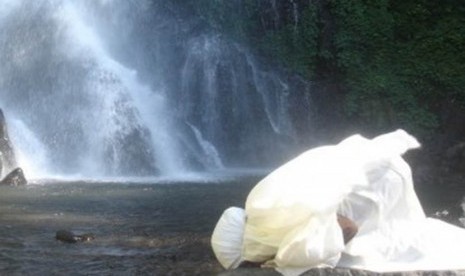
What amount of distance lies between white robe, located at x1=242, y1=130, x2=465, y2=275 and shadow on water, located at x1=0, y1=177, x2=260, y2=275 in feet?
7.56

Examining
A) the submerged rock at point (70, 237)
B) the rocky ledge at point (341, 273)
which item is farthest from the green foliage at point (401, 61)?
the rocky ledge at point (341, 273)

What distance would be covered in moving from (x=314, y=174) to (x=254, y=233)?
0.48 m

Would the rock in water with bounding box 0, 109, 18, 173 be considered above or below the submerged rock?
above

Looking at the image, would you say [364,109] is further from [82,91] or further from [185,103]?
[82,91]

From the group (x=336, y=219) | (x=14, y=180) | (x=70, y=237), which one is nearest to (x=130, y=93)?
(x=14, y=180)

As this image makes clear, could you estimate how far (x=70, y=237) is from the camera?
22.9 feet

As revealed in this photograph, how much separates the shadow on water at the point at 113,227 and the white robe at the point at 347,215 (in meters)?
2.30

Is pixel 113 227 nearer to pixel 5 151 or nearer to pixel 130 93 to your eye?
pixel 5 151

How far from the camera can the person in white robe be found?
3.32 metres

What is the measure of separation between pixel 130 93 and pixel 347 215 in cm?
1594

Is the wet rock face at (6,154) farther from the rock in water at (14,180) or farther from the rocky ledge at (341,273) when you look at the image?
the rocky ledge at (341,273)

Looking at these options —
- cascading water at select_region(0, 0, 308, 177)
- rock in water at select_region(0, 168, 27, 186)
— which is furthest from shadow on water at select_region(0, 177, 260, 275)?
cascading water at select_region(0, 0, 308, 177)

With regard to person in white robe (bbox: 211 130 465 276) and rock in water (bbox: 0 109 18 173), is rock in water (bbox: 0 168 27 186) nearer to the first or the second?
rock in water (bbox: 0 109 18 173)

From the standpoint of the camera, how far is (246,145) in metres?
22.1
